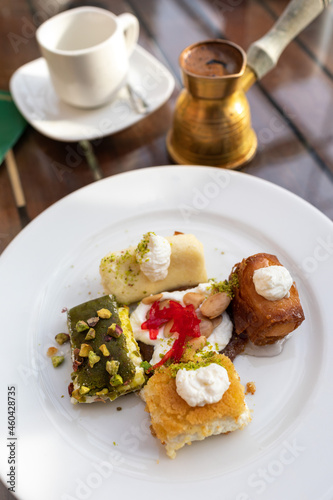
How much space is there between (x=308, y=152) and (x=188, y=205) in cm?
53

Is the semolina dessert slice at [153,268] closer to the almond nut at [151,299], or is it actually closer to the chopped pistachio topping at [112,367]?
the almond nut at [151,299]

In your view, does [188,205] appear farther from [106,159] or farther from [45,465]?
[45,465]

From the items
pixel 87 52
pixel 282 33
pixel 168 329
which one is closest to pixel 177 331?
pixel 168 329

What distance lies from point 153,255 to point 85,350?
32 cm

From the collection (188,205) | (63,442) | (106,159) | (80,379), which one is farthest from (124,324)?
(106,159)

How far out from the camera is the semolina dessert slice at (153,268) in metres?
1.31

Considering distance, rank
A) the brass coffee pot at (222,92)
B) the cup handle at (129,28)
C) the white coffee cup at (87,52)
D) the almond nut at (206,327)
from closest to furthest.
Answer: the almond nut at (206,327) → the brass coffee pot at (222,92) → the white coffee cup at (87,52) → the cup handle at (129,28)

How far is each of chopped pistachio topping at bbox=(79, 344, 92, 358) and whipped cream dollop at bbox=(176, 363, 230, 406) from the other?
0.78 ft

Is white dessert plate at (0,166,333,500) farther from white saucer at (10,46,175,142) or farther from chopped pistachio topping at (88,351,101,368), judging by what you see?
white saucer at (10,46,175,142)

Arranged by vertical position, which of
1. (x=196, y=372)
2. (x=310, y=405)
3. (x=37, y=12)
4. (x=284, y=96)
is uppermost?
(x=37, y=12)

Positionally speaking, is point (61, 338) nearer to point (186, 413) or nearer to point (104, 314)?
point (104, 314)

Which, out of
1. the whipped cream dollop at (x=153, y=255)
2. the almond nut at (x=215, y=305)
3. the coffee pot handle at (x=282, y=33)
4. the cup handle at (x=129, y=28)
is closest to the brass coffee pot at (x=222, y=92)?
the coffee pot handle at (x=282, y=33)

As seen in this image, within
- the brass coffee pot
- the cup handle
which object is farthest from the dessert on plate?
the cup handle

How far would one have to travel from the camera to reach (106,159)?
175 centimetres
